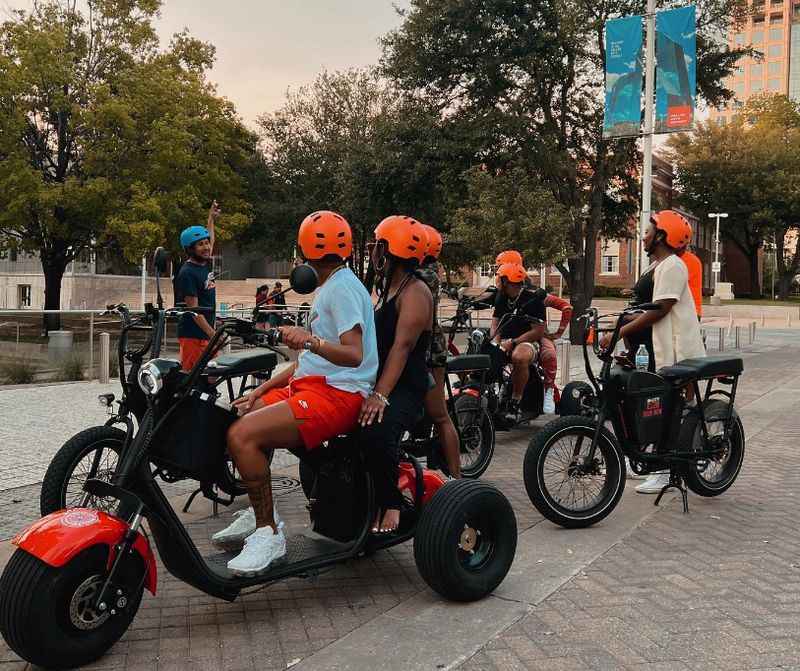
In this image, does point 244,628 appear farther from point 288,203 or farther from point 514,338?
point 288,203

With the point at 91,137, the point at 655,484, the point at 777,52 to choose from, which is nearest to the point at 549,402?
the point at 655,484

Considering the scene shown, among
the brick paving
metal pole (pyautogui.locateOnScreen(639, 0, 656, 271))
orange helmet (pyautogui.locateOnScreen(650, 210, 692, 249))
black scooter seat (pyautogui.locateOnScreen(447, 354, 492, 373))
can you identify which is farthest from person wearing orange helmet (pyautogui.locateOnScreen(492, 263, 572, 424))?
metal pole (pyautogui.locateOnScreen(639, 0, 656, 271))

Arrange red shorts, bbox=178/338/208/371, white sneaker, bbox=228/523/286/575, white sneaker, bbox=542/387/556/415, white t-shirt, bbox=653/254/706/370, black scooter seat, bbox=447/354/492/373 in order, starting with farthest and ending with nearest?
white sneaker, bbox=542/387/556/415 < red shorts, bbox=178/338/208/371 < black scooter seat, bbox=447/354/492/373 < white t-shirt, bbox=653/254/706/370 < white sneaker, bbox=228/523/286/575

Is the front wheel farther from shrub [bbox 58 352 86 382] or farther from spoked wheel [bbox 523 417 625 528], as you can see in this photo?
shrub [bbox 58 352 86 382]

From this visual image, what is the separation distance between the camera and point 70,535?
3.01 m

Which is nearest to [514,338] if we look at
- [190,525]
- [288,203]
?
[190,525]

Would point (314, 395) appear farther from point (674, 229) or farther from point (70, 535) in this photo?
point (674, 229)

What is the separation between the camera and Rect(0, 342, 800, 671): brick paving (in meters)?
3.31

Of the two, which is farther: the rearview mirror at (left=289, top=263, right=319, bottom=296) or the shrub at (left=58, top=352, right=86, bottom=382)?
the shrub at (left=58, top=352, right=86, bottom=382)

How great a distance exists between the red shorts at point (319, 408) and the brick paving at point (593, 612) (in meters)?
0.80

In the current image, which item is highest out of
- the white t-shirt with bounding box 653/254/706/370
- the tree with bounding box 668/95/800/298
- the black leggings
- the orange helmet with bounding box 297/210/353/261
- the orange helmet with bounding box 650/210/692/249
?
the tree with bounding box 668/95/800/298

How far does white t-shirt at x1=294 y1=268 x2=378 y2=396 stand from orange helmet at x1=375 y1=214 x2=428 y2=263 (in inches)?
19.7

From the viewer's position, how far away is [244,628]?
11.8 feet

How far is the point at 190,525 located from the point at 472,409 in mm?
2518
